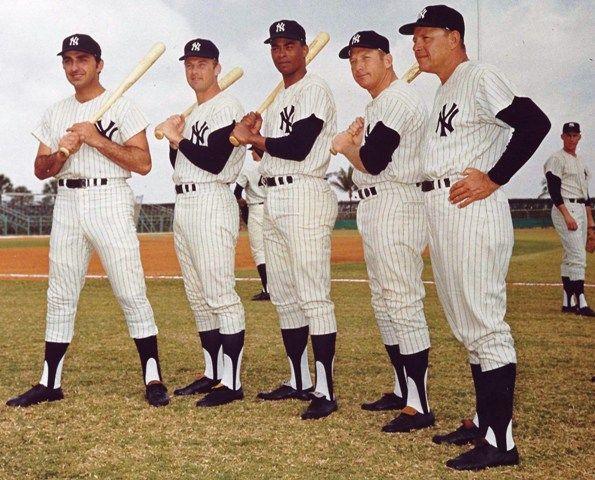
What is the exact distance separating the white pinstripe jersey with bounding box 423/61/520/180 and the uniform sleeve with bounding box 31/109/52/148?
8.64 feet

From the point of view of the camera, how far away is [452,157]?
3.52 metres

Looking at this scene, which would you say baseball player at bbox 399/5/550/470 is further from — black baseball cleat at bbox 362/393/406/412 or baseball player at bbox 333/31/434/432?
black baseball cleat at bbox 362/393/406/412

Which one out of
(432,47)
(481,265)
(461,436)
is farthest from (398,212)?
(461,436)

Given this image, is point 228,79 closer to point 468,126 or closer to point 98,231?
point 98,231

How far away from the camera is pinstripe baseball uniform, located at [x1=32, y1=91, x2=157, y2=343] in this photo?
Answer: 15.3 feet

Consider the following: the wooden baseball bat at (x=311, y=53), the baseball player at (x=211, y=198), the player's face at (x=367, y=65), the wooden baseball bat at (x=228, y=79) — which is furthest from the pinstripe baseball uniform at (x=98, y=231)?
the player's face at (x=367, y=65)

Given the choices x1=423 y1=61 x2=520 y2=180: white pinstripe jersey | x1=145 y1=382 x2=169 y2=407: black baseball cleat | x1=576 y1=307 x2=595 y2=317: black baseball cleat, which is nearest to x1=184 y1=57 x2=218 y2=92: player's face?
x1=423 y1=61 x2=520 y2=180: white pinstripe jersey

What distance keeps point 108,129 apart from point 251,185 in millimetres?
5519

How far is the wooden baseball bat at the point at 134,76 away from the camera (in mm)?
4715

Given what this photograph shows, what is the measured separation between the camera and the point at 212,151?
4.64 meters

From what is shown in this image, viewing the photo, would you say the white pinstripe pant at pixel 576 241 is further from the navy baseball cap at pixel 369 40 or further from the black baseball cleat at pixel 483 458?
the black baseball cleat at pixel 483 458

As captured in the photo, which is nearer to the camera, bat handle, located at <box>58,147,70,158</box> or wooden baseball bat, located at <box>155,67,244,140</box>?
bat handle, located at <box>58,147,70,158</box>

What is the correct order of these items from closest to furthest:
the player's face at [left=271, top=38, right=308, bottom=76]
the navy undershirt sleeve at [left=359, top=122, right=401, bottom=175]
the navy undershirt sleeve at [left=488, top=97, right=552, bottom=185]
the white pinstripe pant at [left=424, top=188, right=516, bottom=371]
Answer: the navy undershirt sleeve at [left=488, top=97, right=552, bottom=185] → the white pinstripe pant at [left=424, top=188, right=516, bottom=371] → the navy undershirt sleeve at [left=359, top=122, right=401, bottom=175] → the player's face at [left=271, top=38, right=308, bottom=76]

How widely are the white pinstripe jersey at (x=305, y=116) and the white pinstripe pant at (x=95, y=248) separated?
0.97 m
